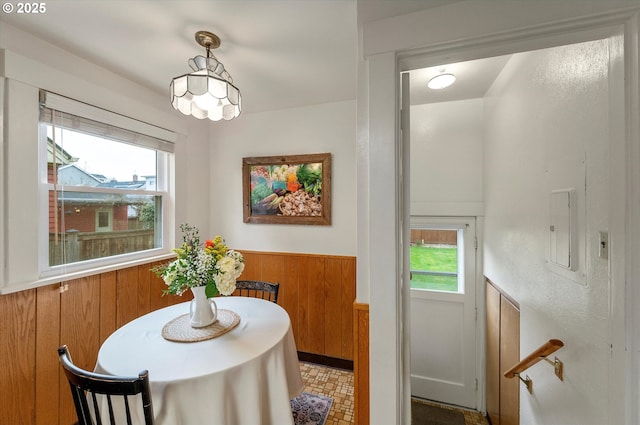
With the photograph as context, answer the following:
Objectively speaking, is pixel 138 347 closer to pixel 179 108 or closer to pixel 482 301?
pixel 179 108

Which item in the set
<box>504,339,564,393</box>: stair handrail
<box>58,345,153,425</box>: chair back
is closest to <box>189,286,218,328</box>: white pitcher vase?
<box>58,345,153,425</box>: chair back

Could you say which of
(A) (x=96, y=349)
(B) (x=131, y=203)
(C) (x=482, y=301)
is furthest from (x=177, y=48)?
(C) (x=482, y=301)

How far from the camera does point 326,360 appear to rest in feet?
8.09

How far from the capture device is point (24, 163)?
1.48 metres

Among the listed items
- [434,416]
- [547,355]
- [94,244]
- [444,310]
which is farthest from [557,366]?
[94,244]

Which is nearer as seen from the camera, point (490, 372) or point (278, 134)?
point (490, 372)

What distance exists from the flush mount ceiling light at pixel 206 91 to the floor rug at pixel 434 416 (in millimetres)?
2890

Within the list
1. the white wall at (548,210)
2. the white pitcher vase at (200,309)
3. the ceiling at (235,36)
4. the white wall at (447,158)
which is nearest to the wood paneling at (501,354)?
the white wall at (548,210)

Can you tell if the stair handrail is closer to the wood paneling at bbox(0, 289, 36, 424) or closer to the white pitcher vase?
the white pitcher vase

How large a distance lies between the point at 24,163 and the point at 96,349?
52.4 inches

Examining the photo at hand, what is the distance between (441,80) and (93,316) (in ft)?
10.1

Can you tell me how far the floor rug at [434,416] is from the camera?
2.15 meters

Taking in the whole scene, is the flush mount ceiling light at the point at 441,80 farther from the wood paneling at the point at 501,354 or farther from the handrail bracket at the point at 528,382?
the handrail bracket at the point at 528,382

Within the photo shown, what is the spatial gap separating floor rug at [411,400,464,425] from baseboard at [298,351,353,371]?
0.68m
